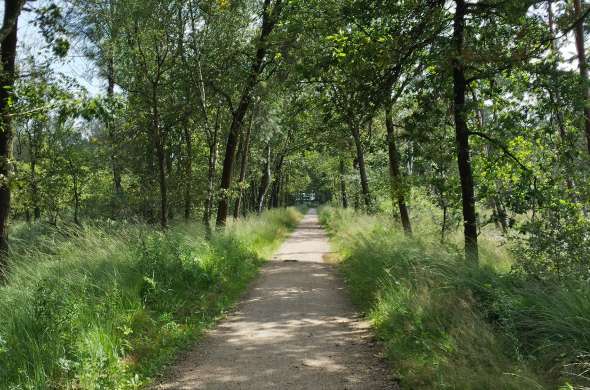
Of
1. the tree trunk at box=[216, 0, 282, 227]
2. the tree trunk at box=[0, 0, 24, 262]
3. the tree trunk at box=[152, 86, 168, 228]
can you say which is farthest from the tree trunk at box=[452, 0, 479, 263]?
the tree trunk at box=[152, 86, 168, 228]

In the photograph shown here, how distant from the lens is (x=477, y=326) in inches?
208

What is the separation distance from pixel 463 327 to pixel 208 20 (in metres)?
11.6

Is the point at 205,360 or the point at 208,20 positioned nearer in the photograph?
the point at 205,360

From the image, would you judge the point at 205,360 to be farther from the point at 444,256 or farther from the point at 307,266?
the point at 307,266

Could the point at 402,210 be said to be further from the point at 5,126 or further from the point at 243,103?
the point at 5,126

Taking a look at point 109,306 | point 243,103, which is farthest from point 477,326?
point 243,103

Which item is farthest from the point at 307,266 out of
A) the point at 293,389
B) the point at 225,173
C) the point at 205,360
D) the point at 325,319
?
the point at 293,389

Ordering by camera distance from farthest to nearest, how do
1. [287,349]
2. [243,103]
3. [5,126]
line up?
[243,103]
[5,126]
[287,349]

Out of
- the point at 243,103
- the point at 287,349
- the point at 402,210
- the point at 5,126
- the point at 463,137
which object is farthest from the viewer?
the point at 243,103

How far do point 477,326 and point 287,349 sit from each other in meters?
2.45

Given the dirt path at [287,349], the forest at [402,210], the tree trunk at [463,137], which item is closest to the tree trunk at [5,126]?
the forest at [402,210]

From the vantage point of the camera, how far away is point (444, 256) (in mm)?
8148

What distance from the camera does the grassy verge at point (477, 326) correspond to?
424 cm

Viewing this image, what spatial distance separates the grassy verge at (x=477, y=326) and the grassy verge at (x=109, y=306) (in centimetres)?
297
